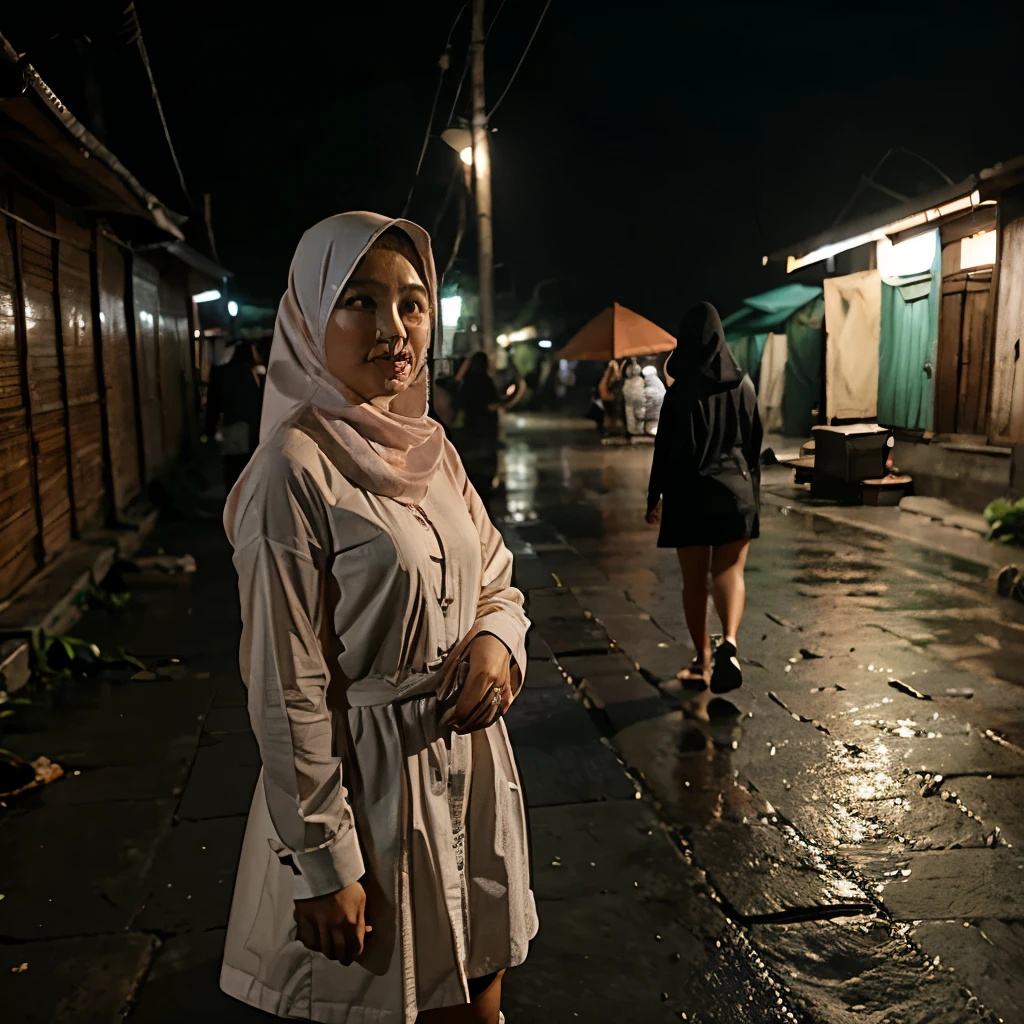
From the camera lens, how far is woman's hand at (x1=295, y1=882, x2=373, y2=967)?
1750 millimetres

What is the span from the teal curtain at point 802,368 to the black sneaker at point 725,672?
47.2 feet

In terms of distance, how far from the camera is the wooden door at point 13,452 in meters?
6.60

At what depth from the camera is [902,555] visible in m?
9.61

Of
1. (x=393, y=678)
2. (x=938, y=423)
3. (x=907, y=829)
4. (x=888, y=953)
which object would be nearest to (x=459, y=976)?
(x=393, y=678)

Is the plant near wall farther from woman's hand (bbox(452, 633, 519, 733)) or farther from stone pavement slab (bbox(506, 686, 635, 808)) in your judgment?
woman's hand (bbox(452, 633, 519, 733))

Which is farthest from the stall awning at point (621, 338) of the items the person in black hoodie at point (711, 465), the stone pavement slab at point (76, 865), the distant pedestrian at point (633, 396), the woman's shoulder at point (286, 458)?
the woman's shoulder at point (286, 458)

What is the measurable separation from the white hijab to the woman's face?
24 millimetres

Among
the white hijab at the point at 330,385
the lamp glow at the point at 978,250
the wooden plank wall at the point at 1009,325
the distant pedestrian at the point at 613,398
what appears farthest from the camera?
the distant pedestrian at the point at 613,398

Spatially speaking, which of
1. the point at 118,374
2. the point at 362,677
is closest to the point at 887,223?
the point at 118,374

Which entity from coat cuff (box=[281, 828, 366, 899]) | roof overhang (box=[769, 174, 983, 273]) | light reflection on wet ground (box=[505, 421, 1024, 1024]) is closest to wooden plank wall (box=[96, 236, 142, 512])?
light reflection on wet ground (box=[505, 421, 1024, 1024])

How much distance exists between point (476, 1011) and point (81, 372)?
8885mm

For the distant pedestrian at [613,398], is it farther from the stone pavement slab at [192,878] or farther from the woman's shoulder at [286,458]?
the woman's shoulder at [286,458]

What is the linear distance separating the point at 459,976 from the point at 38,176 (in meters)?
8.10

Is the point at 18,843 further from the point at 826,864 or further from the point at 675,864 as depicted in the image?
the point at 826,864
